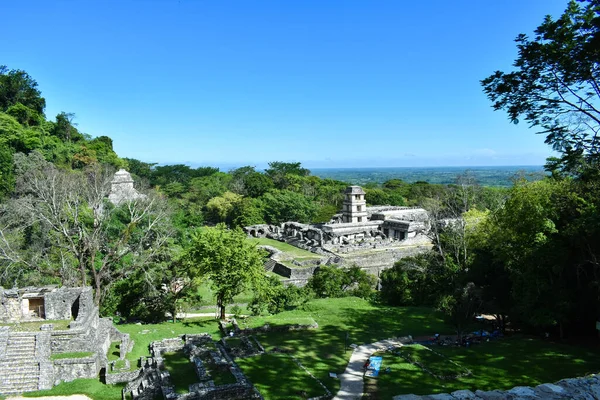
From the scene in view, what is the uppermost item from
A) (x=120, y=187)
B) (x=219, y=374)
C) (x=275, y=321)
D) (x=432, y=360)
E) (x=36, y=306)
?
(x=120, y=187)

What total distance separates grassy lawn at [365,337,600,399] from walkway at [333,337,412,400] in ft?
1.15

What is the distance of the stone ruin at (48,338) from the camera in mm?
Result: 13766

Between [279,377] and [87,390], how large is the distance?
6.51 m

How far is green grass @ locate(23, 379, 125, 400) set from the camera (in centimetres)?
1337

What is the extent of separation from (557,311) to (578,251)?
8.28 ft

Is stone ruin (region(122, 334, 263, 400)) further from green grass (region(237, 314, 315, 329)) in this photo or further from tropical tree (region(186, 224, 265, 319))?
tropical tree (region(186, 224, 265, 319))

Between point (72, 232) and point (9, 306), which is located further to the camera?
point (72, 232)

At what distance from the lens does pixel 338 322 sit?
19062 mm

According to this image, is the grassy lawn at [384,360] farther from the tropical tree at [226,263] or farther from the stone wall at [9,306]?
the stone wall at [9,306]

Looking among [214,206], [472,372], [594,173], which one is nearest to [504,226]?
[594,173]

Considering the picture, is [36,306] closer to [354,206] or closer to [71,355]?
[71,355]

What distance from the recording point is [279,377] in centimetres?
1265

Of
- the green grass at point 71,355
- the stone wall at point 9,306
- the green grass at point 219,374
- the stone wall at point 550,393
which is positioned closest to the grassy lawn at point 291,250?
the stone wall at point 9,306

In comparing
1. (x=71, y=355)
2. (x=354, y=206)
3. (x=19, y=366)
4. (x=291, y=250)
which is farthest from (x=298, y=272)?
(x=19, y=366)
